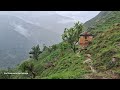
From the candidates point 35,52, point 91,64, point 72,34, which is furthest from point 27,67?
point 35,52

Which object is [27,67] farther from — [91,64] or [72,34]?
[72,34]

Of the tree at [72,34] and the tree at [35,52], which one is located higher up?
the tree at [72,34]

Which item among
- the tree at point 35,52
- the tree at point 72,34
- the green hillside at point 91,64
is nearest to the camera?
the green hillside at point 91,64

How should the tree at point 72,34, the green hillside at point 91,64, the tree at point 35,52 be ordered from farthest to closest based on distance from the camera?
the tree at point 35,52 → the tree at point 72,34 → the green hillside at point 91,64

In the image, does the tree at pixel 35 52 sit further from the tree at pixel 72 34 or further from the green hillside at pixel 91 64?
the tree at pixel 72 34

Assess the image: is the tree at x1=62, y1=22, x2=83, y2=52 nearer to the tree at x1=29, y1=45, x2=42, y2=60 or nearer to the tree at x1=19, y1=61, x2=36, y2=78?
the tree at x1=29, y1=45, x2=42, y2=60

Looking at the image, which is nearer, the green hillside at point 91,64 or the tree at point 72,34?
the green hillside at point 91,64

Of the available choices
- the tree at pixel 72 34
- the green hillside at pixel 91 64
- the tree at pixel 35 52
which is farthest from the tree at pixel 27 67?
the tree at pixel 35 52

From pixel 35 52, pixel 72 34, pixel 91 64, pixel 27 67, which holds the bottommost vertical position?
pixel 27 67

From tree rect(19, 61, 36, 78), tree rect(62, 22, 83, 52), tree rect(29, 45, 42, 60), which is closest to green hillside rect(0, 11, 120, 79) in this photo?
tree rect(19, 61, 36, 78)

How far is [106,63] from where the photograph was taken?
32.4m
